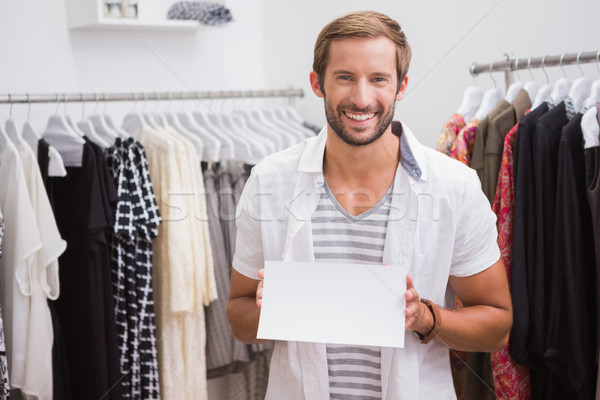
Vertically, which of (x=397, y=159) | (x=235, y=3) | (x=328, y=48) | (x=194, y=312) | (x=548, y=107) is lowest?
(x=194, y=312)

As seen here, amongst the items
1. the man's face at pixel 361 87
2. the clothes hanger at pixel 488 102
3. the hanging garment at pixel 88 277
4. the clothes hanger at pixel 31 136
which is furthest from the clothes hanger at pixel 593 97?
the clothes hanger at pixel 31 136

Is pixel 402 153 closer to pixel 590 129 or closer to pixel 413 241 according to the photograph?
pixel 413 241

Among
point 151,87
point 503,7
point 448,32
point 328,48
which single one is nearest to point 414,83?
point 448,32

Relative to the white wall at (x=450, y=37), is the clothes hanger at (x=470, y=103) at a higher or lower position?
lower

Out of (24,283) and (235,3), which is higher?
(235,3)

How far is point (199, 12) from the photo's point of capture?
252cm

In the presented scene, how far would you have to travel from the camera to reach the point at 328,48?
4.09 ft

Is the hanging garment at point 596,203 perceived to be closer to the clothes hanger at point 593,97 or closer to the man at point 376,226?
the clothes hanger at point 593,97

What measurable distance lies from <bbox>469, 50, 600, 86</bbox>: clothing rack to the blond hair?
646 millimetres

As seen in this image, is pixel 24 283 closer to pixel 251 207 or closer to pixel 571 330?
pixel 251 207

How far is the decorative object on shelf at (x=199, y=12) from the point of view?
2518 millimetres

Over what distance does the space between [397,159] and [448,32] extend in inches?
43.6

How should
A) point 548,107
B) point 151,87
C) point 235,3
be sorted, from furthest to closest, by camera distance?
1. point 235,3
2. point 151,87
3. point 548,107

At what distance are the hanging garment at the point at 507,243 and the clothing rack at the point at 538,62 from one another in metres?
0.25
